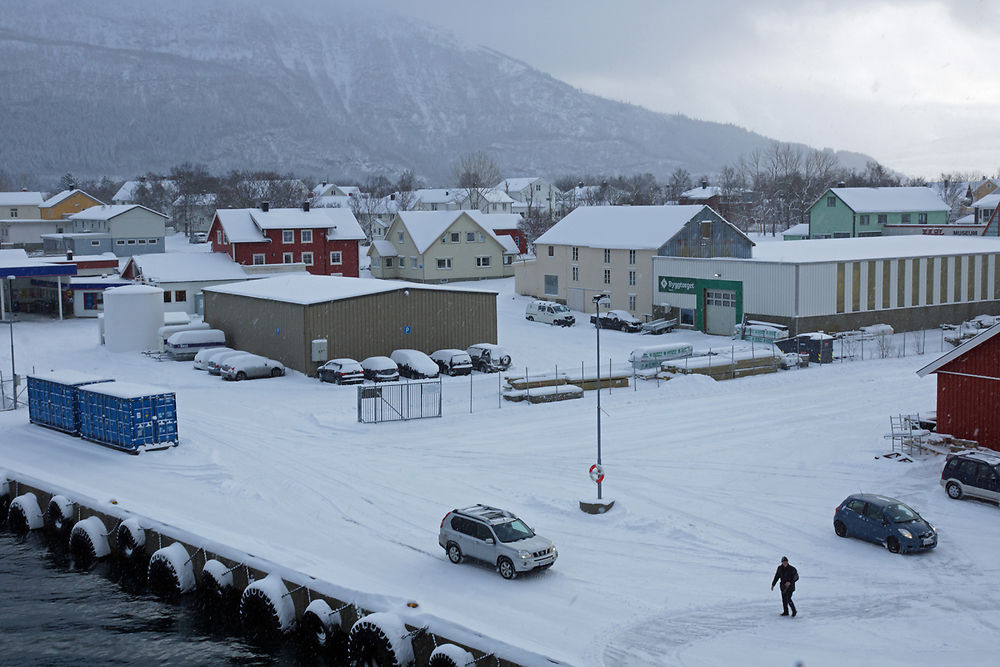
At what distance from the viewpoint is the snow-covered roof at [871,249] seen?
61312 millimetres

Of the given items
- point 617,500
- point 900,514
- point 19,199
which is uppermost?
point 19,199

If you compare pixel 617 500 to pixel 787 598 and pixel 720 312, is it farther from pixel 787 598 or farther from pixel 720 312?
pixel 720 312

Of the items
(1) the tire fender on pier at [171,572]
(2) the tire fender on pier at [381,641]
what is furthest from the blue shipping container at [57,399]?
(2) the tire fender on pier at [381,641]

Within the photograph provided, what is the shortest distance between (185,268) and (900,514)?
57679 millimetres

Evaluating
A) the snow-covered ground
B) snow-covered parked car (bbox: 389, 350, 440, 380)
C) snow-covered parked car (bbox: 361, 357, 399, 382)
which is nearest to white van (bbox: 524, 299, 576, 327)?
the snow-covered ground

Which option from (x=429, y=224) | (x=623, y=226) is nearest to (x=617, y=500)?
(x=623, y=226)

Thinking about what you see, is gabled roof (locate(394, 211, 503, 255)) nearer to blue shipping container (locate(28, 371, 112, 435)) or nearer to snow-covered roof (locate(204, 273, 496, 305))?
snow-covered roof (locate(204, 273, 496, 305))

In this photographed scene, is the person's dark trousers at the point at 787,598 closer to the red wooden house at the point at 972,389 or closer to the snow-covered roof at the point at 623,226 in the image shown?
the red wooden house at the point at 972,389

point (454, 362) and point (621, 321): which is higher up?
point (621, 321)

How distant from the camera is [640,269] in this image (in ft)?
218

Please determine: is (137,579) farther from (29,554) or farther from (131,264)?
(131,264)

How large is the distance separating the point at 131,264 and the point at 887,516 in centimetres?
6053

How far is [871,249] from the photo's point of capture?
65.4 meters

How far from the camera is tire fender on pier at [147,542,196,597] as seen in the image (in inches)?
1014
